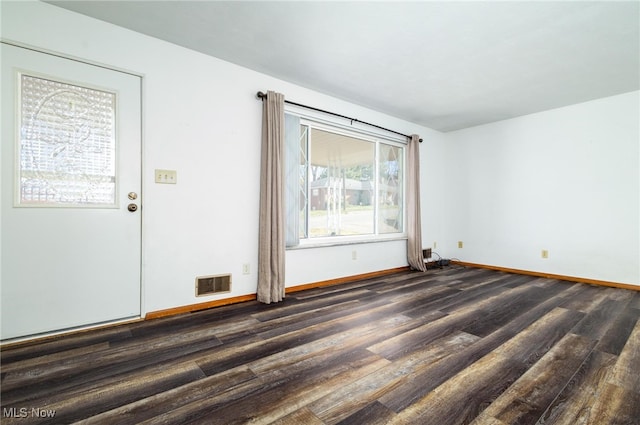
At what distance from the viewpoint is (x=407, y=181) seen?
183 inches

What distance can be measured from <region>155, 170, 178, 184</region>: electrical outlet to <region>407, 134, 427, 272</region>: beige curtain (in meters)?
3.47

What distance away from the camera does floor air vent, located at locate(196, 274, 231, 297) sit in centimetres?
268

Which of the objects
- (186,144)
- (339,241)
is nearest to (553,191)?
(339,241)

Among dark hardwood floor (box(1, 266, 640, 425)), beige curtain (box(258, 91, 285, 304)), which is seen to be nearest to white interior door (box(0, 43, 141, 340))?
dark hardwood floor (box(1, 266, 640, 425))

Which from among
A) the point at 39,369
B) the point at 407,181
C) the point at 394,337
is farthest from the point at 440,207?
the point at 39,369

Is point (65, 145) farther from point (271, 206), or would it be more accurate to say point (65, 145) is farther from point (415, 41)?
point (415, 41)

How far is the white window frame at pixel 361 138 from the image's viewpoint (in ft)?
11.5

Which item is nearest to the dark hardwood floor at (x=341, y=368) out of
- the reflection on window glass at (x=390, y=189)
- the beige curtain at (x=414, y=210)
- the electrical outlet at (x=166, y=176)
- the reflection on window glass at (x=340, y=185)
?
the electrical outlet at (x=166, y=176)

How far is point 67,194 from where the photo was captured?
214 cm

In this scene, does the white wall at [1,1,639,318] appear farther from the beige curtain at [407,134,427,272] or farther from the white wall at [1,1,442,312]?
the beige curtain at [407,134,427,272]

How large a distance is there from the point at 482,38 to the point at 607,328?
266 centimetres

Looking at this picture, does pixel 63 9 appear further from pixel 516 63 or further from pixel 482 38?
pixel 516 63

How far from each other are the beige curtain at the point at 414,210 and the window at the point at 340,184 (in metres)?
0.17

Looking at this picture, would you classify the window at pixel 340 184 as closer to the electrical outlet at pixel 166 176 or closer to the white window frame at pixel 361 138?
the white window frame at pixel 361 138
